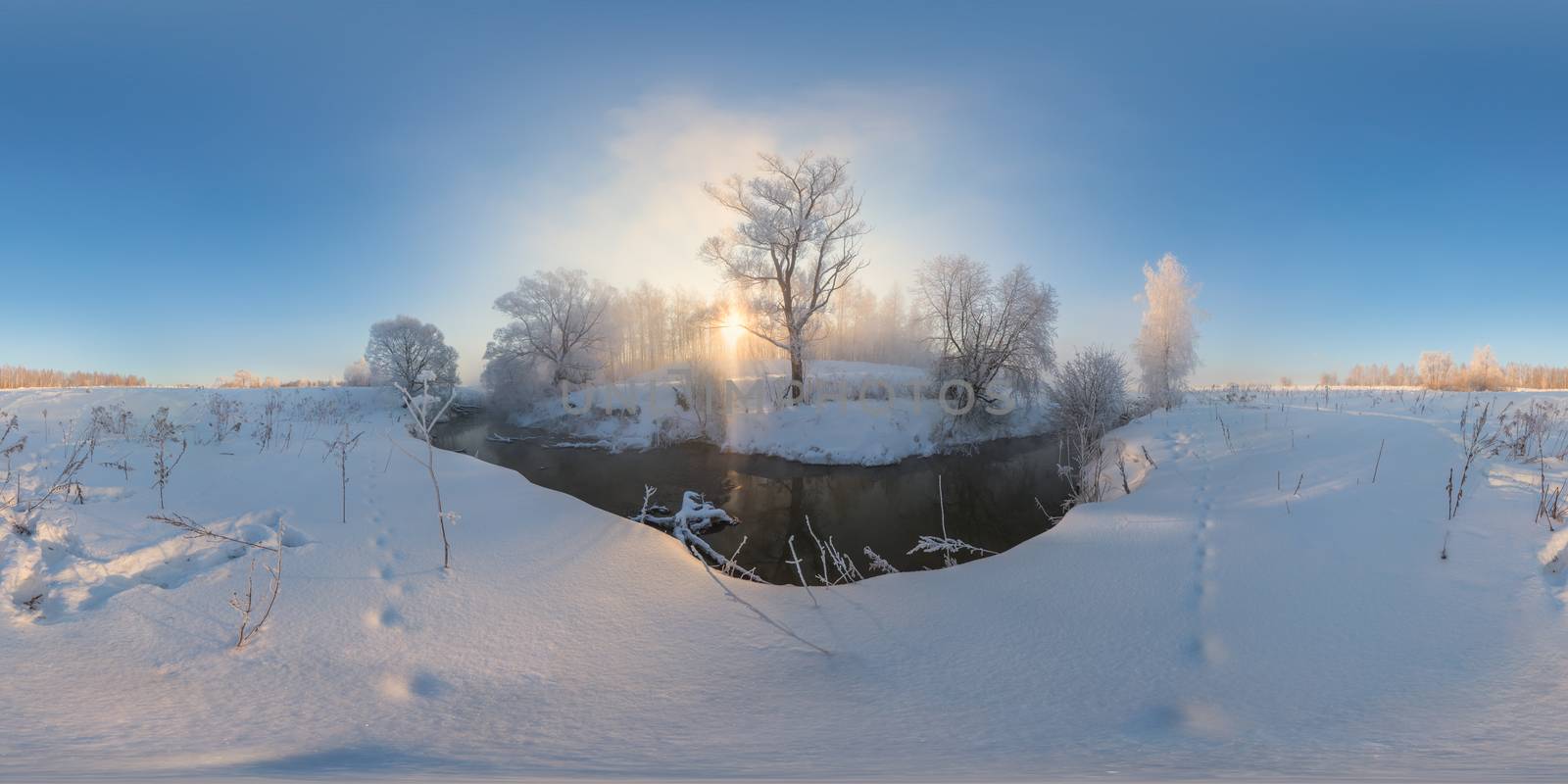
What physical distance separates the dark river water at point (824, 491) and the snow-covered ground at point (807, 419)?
0.78 meters

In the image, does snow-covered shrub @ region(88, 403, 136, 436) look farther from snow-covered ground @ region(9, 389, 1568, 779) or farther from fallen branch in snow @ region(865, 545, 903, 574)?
fallen branch in snow @ region(865, 545, 903, 574)

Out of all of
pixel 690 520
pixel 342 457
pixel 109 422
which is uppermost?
pixel 109 422

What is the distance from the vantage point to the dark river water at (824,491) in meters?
9.27

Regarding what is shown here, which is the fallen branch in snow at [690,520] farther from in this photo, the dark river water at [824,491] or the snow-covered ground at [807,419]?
the snow-covered ground at [807,419]

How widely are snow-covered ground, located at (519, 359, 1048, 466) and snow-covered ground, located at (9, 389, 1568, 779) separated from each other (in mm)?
12742

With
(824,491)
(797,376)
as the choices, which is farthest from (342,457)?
(797,376)

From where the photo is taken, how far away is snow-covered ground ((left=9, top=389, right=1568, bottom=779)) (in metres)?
2.10

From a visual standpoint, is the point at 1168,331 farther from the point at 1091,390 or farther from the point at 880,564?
the point at 880,564

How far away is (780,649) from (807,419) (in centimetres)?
1582

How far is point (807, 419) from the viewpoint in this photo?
19.1m

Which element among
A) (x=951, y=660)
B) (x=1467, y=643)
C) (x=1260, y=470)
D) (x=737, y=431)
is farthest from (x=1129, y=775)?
(x=737, y=431)

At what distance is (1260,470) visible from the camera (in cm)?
743

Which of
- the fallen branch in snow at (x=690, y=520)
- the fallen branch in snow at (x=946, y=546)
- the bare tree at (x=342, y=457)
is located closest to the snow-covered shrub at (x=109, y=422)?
the bare tree at (x=342, y=457)

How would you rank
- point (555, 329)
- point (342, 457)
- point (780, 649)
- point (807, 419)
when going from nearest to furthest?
point (780, 649), point (342, 457), point (807, 419), point (555, 329)
